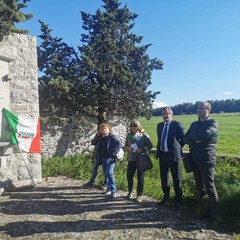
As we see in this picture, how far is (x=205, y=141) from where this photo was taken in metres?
5.21

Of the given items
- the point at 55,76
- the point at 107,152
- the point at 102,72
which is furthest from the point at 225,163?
the point at 55,76

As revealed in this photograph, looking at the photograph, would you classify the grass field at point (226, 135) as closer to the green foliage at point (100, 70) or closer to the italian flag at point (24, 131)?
the green foliage at point (100, 70)

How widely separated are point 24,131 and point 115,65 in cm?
845

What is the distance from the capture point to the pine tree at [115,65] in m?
15.6

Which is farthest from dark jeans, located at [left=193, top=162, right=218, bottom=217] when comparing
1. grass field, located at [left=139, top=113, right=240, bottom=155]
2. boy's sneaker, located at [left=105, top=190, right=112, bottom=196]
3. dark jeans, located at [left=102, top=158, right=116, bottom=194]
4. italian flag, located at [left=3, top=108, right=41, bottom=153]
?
grass field, located at [left=139, top=113, right=240, bottom=155]

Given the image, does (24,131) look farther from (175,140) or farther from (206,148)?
(206,148)

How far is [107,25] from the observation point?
16.2 meters

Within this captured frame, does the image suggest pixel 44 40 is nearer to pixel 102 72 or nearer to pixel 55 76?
pixel 55 76

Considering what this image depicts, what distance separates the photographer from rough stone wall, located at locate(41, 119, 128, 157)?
49.5 feet

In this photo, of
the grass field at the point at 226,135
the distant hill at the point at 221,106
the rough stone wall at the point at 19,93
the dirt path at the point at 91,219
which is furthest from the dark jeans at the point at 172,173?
the distant hill at the point at 221,106

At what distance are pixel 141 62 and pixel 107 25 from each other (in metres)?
2.69

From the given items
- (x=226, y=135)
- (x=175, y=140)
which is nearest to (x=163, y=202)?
Result: (x=175, y=140)

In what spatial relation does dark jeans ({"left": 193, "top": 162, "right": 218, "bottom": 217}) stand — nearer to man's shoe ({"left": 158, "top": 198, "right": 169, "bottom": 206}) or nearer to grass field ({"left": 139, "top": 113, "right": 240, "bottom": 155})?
man's shoe ({"left": 158, "top": 198, "right": 169, "bottom": 206})

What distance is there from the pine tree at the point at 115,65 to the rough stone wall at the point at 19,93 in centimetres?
635
